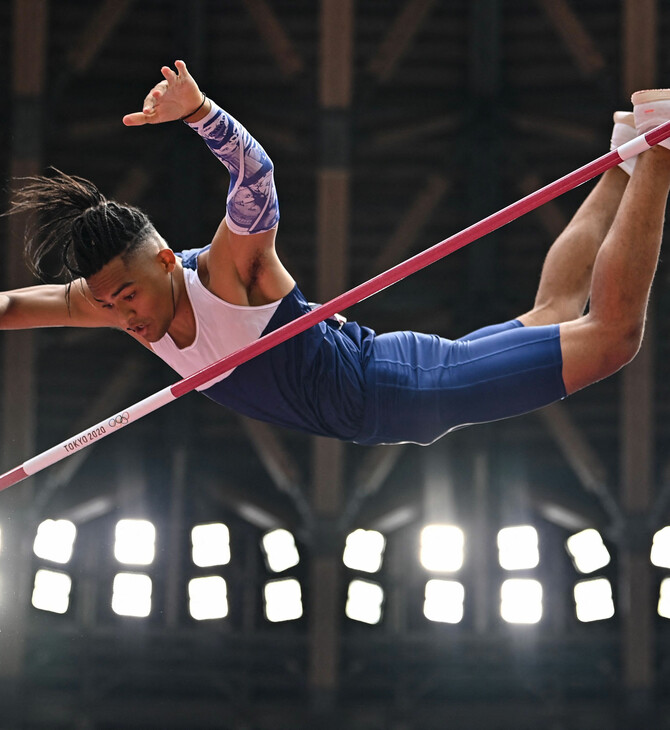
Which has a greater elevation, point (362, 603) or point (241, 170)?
point (241, 170)

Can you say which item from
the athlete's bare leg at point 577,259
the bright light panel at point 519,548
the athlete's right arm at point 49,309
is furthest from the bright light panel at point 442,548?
the athlete's right arm at point 49,309

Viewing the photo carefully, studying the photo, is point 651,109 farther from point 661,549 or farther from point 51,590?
point 51,590

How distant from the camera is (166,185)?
255 inches

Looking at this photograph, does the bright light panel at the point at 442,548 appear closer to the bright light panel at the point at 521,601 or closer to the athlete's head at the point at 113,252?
the bright light panel at the point at 521,601

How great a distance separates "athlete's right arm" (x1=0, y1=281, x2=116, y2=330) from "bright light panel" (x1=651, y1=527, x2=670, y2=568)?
4141mm

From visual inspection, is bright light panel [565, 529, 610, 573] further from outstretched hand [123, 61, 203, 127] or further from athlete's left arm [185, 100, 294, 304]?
outstretched hand [123, 61, 203, 127]

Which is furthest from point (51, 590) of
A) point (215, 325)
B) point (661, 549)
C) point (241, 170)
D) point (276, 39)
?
point (241, 170)

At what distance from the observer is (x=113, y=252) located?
2.54 meters

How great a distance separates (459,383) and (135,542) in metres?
3.96

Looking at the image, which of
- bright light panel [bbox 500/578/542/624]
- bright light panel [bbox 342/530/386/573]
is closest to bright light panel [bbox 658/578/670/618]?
bright light panel [bbox 500/578/542/624]

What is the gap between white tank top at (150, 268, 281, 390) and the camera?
260 centimetres

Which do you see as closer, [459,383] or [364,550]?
[459,383]

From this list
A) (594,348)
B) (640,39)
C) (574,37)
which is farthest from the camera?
(574,37)

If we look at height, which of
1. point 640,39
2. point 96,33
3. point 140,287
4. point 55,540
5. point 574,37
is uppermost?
point 96,33
